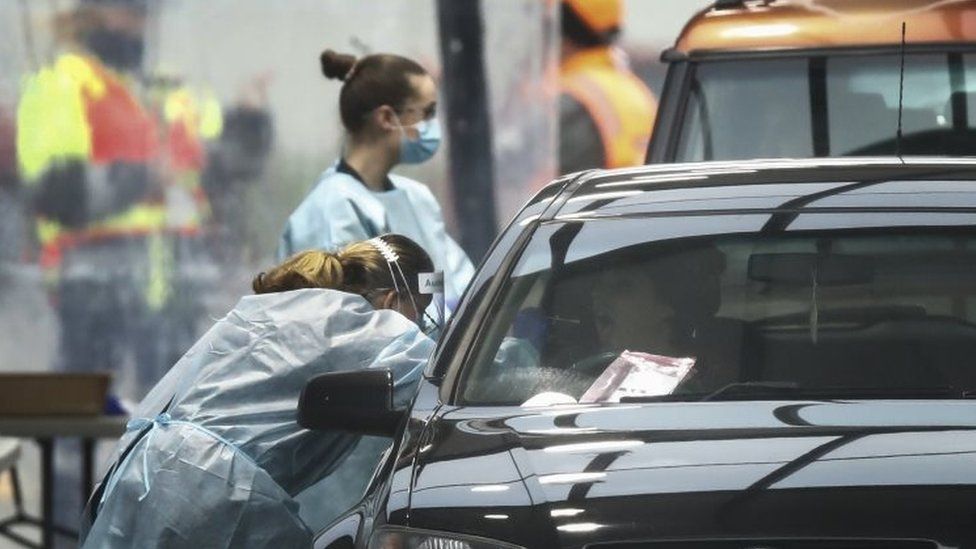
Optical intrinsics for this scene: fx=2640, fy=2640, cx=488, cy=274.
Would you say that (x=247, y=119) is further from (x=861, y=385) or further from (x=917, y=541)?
(x=917, y=541)

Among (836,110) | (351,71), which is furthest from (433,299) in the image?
(836,110)

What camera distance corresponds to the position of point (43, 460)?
1104 cm

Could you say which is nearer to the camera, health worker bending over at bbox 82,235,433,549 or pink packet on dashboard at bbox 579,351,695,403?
pink packet on dashboard at bbox 579,351,695,403

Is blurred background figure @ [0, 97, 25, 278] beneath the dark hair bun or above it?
beneath

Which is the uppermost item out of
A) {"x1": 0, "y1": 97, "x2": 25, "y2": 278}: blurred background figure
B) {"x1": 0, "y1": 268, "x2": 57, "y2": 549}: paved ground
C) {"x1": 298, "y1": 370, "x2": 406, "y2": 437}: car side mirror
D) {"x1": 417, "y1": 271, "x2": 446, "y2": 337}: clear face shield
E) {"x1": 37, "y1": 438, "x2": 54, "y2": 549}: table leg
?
{"x1": 298, "y1": 370, "x2": 406, "y2": 437}: car side mirror

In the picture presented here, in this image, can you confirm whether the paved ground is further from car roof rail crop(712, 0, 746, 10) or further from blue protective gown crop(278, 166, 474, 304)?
car roof rail crop(712, 0, 746, 10)

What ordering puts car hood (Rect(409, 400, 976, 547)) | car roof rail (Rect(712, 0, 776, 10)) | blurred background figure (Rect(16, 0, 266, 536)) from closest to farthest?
car hood (Rect(409, 400, 976, 547)) → car roof rail (Rect(712, 0, 776, 10)) → blurred background figure (Rect(16, 0, 266, 536))

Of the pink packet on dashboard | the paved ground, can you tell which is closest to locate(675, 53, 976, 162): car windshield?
the paved ground

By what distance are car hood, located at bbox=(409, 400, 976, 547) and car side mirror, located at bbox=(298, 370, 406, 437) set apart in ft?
Result: 1.19

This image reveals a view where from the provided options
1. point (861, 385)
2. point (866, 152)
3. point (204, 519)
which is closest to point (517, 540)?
point (861, 385)

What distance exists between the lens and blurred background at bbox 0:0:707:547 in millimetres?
10500

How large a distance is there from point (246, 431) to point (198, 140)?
16.5 ft

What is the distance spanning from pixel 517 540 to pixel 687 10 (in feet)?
21.0

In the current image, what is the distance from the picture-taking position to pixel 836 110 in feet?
30.7
